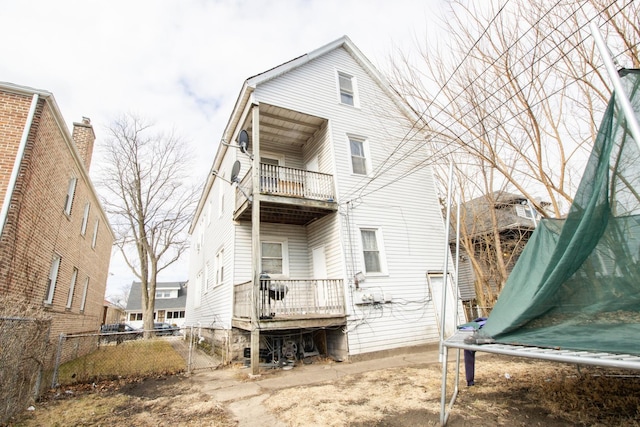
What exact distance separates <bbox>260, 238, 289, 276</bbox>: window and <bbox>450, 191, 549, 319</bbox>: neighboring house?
6.37 meters

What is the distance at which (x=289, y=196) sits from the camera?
8.92 metres

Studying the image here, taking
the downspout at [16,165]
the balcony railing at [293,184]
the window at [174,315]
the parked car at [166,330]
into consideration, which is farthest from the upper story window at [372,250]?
the window at [174,315]

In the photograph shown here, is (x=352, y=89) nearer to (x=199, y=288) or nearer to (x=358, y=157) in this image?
(x=358, y=157)

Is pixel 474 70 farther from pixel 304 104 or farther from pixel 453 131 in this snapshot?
pixel 304 104

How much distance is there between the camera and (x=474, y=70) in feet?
24.3

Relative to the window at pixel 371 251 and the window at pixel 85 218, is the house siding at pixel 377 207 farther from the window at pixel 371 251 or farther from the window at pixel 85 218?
the window at pixel 85 218

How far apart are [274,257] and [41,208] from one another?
20.2 feet

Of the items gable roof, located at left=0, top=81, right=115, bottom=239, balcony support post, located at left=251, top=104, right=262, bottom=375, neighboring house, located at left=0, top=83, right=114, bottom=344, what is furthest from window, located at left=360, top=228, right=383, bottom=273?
gable roof, located at left=0, top=81, right=115, bottom=239

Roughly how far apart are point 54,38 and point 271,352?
8875 mm

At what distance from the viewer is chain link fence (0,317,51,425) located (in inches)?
152

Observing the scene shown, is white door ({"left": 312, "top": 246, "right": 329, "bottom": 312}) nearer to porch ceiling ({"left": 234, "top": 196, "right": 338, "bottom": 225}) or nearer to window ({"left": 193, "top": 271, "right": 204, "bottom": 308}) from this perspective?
porch ceiling ({"left": 234, "top": 196, "right": 338, "bottom": 225})

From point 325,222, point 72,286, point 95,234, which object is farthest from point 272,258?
point 95,234

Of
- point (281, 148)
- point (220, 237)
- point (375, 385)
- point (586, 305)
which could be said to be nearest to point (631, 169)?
point (586, 305)

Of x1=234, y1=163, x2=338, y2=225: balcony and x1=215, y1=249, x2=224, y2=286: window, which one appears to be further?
x1=215, y1=249, x2=224, y2=286: window
